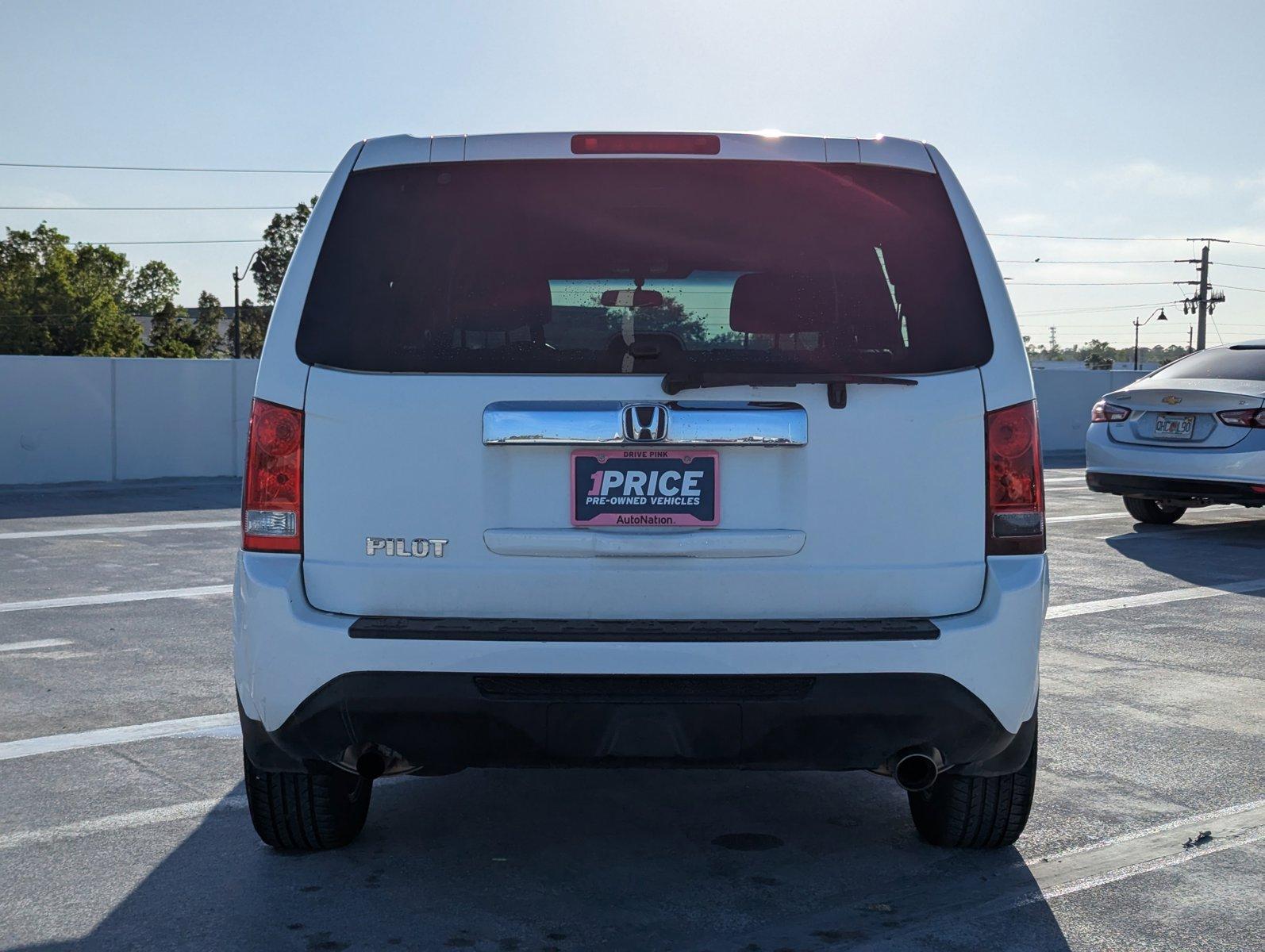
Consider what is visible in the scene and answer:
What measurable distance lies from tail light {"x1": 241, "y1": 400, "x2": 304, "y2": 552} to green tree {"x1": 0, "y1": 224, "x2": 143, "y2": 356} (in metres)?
88.3

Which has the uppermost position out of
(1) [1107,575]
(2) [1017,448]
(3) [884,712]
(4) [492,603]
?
(2) [1017,448]

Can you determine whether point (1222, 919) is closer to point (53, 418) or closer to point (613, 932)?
point (613, 932)

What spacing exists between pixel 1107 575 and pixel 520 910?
7.32m

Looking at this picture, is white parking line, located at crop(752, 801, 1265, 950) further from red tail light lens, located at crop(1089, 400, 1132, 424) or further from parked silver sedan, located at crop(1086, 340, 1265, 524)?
red tail light lens, located at crop(1089, 400, 1132, 424)

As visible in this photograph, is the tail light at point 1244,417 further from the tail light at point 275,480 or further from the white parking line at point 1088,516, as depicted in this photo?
the tail light at point 275,480

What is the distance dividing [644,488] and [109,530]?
10.7 metres

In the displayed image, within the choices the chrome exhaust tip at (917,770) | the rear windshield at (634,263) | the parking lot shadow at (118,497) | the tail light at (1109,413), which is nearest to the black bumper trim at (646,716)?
the chrome exhaust tip at (917,770)

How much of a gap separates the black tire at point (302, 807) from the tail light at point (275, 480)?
28.4 inches

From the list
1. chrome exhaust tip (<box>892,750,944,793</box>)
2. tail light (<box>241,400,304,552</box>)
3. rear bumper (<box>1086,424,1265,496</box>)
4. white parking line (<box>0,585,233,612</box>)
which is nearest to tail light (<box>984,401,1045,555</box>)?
chrome exhaust tip (<box>892,750,944,793</box>)

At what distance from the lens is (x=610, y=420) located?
324cm

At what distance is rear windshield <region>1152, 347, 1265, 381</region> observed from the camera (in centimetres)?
1159

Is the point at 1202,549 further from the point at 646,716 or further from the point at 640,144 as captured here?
the point at 646,716

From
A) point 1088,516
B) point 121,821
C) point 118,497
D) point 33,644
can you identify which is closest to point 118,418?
point 118,497

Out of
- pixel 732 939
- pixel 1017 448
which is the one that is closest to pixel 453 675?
pixel 732 939
